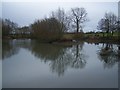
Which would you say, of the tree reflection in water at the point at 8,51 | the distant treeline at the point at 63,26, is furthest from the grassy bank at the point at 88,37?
the tree reflection in water at the point at 8,51

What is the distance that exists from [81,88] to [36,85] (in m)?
1.20

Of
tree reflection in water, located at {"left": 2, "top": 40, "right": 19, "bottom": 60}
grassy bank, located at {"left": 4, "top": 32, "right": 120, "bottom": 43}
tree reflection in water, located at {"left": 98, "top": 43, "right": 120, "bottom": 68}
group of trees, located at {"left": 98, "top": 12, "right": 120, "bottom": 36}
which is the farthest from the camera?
group of trees, located at {"left": 98, "top": 12, "right": 120, "bottom": 36}

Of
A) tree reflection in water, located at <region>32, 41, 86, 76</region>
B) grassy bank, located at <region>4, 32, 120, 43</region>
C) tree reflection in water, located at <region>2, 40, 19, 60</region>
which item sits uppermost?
grassy bank, located at <region>4, 32, 120, 43</region>

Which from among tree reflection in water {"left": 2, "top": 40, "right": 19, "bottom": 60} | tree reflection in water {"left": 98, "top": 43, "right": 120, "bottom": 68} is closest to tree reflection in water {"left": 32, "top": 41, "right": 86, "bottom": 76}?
tree reflection in water {"left": 98, "top": 43, "right": 120, "bottom": 68}

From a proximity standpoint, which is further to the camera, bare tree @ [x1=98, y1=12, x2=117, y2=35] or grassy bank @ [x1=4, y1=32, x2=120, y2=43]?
bare tree @ [x1=98, y1=12, x2=117, y2=35]

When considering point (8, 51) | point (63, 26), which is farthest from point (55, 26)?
point (8, 51)

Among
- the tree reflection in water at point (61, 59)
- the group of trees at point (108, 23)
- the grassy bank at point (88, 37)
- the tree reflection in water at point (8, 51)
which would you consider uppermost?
the group of trees at point (108, 23)

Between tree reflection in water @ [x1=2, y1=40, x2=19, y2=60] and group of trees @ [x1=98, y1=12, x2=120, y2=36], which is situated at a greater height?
group of trees @ [x1=98, y1=12, x2=120, y2=36]

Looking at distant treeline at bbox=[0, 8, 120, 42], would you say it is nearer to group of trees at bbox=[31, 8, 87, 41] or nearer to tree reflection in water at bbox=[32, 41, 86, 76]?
group of trees at bbox=[31, 8, 87, 41]

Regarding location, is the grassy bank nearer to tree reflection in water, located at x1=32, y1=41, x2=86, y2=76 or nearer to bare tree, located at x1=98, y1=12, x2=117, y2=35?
bare tree, located at x1=98, y1=12, x2=117, y2=35

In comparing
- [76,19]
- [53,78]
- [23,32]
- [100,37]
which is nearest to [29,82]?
[53,78]

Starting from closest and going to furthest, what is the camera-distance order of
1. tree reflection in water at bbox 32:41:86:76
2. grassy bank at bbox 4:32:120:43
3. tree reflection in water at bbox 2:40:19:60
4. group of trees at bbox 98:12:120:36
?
tree reflection in water at bbox 32:41:86:76 < tree reflection in water at bbox 2:40:19:60 < grassy bank at bbox 4:32:120:43 < group of trees at bbox 98:12:120:36

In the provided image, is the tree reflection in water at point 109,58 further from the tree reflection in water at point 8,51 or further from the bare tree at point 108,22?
the bare tree at point 108,22

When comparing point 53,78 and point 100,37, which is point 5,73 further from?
point 100,37
